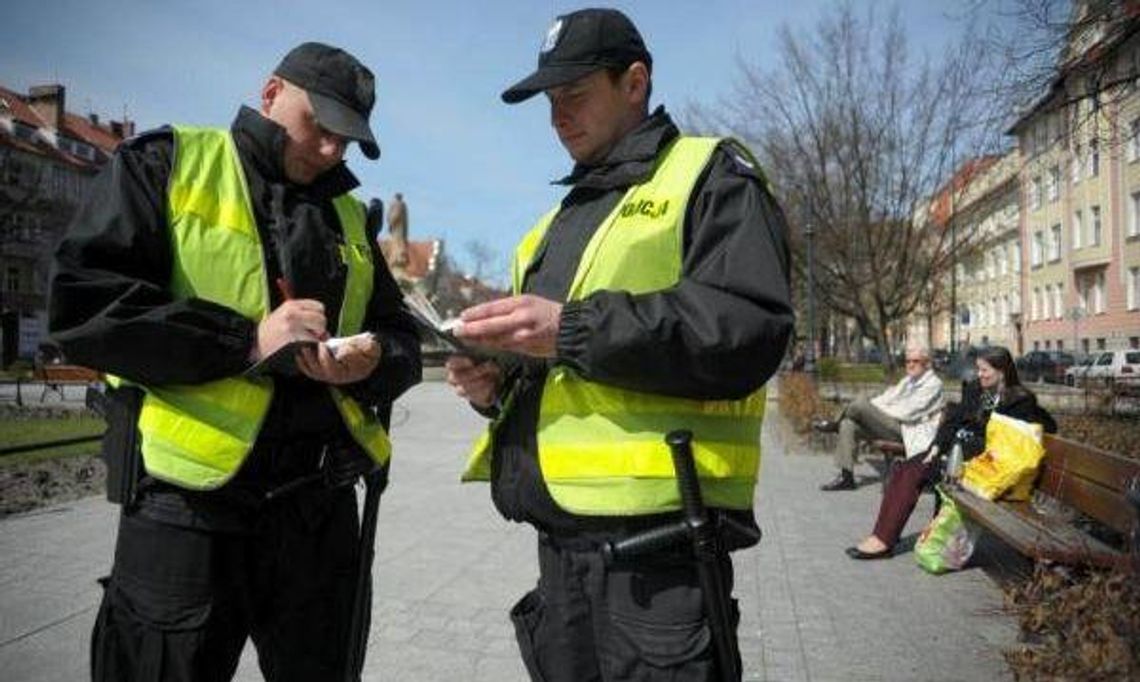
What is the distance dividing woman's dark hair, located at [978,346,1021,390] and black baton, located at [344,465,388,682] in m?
6.09

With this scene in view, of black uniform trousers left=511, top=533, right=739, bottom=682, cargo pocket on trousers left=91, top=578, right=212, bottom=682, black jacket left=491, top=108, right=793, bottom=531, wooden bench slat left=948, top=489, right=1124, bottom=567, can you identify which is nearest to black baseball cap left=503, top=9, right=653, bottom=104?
black jacket left=491, top=108, right=793, bottom=531

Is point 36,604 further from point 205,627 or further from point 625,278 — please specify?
point 625,278

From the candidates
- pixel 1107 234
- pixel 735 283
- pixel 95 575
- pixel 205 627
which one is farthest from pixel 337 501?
pixel 1107 234

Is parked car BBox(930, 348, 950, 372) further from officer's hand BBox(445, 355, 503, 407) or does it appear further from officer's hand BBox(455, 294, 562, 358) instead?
officer's hand BBox(455, 294, 562, 358)

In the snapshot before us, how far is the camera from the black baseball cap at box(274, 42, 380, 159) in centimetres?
244

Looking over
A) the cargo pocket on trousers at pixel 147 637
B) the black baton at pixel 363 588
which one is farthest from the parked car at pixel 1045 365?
the cargo pocket on trousers at pixel 147 637

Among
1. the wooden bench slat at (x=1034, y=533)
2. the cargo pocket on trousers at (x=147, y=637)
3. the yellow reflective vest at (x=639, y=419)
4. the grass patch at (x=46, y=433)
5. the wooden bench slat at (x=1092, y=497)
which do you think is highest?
the yellow reflective vest at (x=639, y=419)

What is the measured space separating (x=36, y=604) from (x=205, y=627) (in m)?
3.57

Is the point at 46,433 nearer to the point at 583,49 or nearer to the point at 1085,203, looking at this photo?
the point at 583,49

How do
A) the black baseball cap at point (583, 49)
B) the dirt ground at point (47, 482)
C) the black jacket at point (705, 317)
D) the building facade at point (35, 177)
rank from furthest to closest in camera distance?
the building facade at point (35, 177) < the dirt ground at point (47, 482) < the black baseball cap at point (583, 49) < the black jacket at point (705, 317)

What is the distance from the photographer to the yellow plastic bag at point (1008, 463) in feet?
19.4

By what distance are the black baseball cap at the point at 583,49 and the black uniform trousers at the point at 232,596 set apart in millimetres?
1321

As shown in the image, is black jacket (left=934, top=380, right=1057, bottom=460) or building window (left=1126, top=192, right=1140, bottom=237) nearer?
black jacket (left=934, top=380, right=1057, bottom=460)

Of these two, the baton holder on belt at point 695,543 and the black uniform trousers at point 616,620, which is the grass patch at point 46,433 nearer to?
the black uniform trousers at point 616,620
